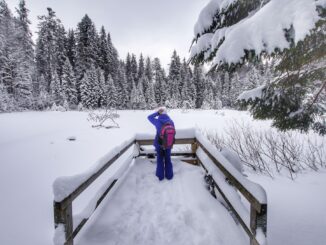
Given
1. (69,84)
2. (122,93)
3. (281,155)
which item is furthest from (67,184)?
(122,93)

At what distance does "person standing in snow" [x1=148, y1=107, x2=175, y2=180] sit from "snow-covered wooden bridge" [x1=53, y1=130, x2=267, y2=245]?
23 centimetres

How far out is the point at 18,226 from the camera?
127 inches

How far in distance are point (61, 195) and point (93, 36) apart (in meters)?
46.3

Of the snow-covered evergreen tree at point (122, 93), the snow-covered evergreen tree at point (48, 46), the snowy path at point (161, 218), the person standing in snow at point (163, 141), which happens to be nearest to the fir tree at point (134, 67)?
the snow-covered evergreen tree at point (122, 93)

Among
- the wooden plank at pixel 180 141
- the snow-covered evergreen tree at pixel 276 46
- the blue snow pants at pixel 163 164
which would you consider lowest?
the blue snow pants at pixel 163 164

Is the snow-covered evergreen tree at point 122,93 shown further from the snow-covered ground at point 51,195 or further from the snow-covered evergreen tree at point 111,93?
the snow-covered ground at point 51,195

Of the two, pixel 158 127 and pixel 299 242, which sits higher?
pixel 158 127

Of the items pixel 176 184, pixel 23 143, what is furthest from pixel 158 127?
pixel 23 143

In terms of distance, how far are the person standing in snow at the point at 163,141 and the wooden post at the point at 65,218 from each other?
2.38m

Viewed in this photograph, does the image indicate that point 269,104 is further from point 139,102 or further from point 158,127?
point 139,102

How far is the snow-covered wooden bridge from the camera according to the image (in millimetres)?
1811

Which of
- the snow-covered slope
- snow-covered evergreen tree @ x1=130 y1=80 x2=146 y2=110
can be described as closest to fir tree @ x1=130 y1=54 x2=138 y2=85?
snow-covered evergreen tree @ x1=130 y1=80 x2=146 y2=110

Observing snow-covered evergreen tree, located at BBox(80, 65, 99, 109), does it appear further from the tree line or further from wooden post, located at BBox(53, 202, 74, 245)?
wooden post, located at BBox(53, 202, 74, 245)

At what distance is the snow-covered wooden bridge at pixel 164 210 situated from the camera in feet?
5.94
